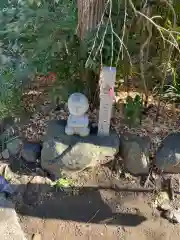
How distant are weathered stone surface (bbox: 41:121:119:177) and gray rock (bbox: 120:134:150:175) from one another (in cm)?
10

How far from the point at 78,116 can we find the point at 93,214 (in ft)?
2.67

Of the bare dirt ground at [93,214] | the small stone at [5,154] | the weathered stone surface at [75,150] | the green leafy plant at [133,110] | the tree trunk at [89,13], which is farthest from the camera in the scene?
the small stone at [5,154]

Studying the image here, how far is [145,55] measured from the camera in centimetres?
315

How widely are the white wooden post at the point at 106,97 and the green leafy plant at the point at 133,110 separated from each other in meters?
0.25

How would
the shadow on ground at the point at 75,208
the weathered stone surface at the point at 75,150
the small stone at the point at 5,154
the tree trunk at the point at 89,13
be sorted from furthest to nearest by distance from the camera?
the small stone at the point at 5,154
the weathered stone surface at the point at 75,150
the shadow on ground at the point at 75,208
the tree trunk at the point at 89,13

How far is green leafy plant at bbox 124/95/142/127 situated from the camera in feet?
10.5

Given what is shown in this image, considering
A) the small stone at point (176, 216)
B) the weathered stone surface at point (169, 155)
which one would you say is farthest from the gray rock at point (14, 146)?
the small stone at point (176, 216)

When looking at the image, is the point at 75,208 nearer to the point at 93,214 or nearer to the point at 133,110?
the point at 93,214

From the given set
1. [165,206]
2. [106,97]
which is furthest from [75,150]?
[165,206]

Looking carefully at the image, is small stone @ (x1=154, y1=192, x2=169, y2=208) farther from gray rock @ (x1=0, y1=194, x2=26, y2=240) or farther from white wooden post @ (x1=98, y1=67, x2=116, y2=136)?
gray rock @ (x1=0, y1=194, x2=26, y2=240)

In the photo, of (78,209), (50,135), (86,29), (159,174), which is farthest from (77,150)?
(86,29)

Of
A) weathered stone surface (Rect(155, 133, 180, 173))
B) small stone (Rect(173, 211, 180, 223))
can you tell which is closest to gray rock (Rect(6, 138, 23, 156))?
weathered stone surface (Rect(155, 133, 180, 173))

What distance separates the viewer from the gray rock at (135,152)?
3172mm

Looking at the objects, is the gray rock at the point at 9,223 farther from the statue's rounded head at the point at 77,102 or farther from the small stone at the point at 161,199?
the small stone at the point at 161,199
